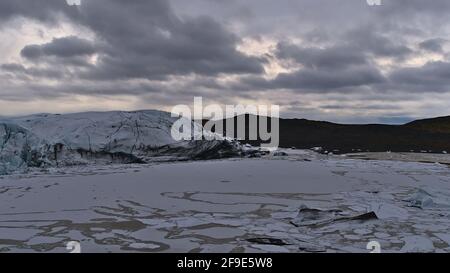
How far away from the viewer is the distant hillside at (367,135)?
21109 millimetres

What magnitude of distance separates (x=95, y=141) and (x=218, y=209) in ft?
21.5

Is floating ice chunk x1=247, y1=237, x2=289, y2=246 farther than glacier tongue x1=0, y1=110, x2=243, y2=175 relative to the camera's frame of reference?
No

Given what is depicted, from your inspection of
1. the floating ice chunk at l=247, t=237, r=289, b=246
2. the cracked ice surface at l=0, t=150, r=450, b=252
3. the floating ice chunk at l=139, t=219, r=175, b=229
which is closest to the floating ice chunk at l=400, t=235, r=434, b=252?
the cracked ice surface at l=0, t=150, r=450, b=252

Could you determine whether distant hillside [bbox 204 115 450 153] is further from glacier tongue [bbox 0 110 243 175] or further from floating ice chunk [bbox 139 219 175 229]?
floating ice chunk [bbox 139 219 175 229]

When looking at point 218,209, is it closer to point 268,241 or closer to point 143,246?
point 268,241

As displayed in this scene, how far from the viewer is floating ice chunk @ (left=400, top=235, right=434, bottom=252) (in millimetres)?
3688

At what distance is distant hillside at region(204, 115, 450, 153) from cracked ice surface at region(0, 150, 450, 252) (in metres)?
12.6

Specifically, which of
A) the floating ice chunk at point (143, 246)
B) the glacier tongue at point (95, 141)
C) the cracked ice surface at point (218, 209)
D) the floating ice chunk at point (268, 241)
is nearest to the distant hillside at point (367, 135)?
the glacier tongue at point (95, 141)

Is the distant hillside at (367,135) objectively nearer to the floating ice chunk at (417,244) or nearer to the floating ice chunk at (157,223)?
the floating ice chunk at (157,223)

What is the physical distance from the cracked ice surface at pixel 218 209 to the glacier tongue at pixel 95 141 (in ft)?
7.02

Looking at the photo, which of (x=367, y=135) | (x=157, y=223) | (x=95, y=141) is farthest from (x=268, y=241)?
(x=367, y=135)
